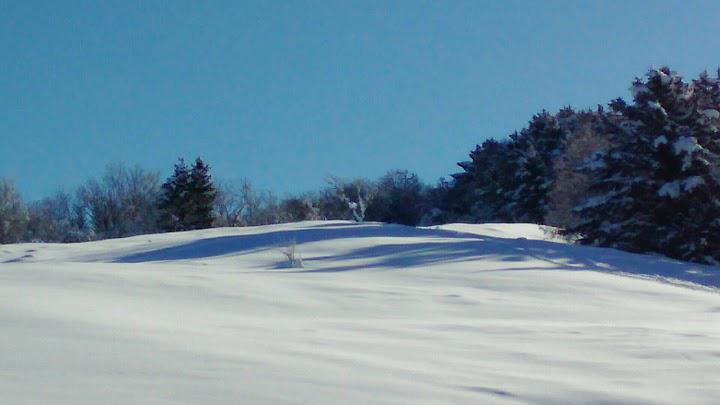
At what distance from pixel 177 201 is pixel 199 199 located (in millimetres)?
1038

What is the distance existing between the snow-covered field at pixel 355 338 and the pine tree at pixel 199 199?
3020 cm

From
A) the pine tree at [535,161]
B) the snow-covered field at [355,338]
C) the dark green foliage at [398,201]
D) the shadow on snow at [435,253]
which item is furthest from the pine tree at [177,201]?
the snow-covered field at [355,338]

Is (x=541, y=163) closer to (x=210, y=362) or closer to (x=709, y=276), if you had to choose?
(x=709, y=276)

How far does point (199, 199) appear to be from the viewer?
135 feet

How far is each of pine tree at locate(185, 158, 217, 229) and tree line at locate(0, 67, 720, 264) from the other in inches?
2.1

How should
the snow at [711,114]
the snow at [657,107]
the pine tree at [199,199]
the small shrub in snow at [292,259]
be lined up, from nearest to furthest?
the small shrub in snow at [292,259]
the snow at [657,107]
the snow at [711,114]
the pine tree at [199,199]

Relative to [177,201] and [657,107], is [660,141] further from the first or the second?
[177,201]

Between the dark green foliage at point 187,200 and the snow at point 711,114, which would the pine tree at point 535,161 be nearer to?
the dark green foliage at point 187,200

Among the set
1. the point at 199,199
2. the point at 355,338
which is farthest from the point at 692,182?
the point at 199,199

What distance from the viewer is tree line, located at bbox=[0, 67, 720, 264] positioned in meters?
20.6

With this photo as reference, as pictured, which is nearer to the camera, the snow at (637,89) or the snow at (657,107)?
the snow at (657,107)

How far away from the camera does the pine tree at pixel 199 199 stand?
40.8 m

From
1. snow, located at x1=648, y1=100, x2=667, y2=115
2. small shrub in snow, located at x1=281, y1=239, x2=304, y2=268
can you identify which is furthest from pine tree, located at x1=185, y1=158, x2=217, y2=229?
small shrub in snow, located at x1=281, y1=239, x2=304, y2=268

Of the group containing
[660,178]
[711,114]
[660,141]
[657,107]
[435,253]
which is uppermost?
[657,107]
